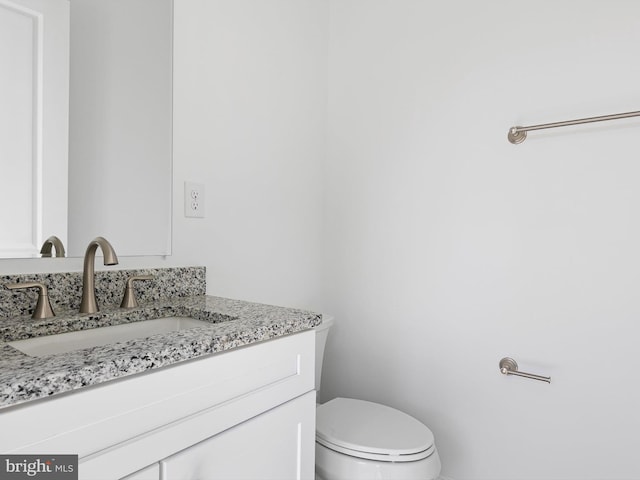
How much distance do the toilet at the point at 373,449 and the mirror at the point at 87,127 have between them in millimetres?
797

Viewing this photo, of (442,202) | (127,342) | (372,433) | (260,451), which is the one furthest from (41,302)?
(442,202)

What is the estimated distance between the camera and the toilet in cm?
119

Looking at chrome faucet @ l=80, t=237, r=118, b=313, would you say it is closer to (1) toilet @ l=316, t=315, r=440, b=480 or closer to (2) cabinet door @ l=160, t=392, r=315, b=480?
(2) cabinet door @ l=160, t=392, r=315, b=480

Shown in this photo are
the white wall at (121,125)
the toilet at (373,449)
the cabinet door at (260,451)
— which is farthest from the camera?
the toilet at (373,449)

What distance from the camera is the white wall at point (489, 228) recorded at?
4.38ft

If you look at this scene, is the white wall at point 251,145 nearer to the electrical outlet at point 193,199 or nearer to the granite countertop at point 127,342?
the electrical outlet at point 193,199

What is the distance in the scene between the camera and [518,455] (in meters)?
1.49

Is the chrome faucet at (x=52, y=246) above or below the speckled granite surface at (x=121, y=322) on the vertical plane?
above

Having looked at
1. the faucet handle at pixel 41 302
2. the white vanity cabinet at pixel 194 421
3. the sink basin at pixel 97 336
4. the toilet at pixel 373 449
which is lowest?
the toilet at pixel 373 449

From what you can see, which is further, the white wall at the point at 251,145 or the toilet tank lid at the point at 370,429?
the white wall at the point at 251,145

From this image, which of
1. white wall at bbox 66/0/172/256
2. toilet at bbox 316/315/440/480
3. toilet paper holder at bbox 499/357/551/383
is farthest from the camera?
toilet paper holder at bbox 499/357/551/383

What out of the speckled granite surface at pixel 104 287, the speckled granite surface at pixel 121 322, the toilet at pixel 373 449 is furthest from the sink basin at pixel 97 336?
the toilet at pixel 373 449

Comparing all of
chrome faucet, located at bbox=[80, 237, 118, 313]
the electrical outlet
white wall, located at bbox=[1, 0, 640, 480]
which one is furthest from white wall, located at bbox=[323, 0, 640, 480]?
chrome faucet, located at bbox=[80, 237, 118, 313]

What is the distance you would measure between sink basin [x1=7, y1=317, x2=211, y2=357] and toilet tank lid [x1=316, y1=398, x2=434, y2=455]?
59 centimetres
